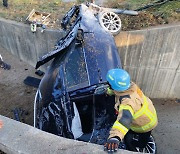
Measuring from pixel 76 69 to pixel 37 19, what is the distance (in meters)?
5.07

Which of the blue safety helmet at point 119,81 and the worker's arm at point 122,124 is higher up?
the blue safety helmet at point 119,81

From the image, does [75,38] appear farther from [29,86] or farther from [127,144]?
[29,86]

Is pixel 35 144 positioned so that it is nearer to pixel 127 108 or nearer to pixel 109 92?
pixel 127 108

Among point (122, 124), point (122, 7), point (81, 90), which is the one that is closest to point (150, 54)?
point (122, 7)

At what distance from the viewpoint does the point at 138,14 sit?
7.33m

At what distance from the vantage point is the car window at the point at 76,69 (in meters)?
3.94

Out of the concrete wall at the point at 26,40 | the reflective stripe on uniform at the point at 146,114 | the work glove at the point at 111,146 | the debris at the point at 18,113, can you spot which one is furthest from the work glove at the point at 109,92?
the concrete wall at the point at 26,40

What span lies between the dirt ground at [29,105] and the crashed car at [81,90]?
2422 millimetres

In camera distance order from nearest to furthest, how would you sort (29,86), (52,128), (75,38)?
(52,128)
(75,38)
(29,86)

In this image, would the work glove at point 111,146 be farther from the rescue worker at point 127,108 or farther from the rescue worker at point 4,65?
the rescue worker at point 4,65

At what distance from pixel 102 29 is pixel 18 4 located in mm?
6075

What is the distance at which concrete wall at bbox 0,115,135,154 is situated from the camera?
2.17m

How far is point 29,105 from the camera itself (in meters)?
6.90

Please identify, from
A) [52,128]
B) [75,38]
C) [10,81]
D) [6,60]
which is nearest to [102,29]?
[75,38]
